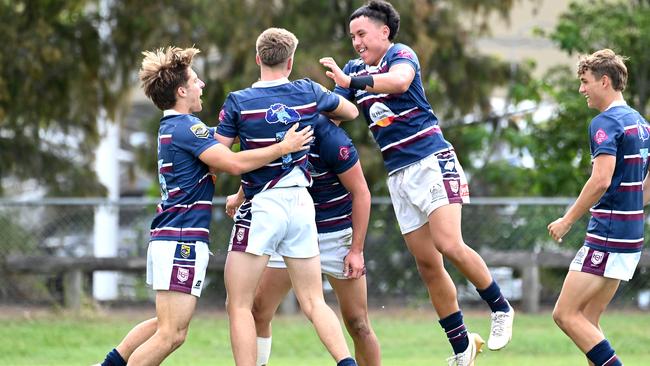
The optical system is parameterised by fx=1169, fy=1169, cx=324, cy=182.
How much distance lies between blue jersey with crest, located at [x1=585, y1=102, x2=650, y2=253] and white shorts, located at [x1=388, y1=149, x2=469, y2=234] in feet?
2.94

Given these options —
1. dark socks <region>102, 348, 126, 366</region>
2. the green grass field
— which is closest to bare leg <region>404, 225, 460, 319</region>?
dark socks <region>102, 348, 126, 366</region>

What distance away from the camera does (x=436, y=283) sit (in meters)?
7.49

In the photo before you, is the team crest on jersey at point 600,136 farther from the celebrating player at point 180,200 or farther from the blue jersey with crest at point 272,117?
the celebrating player at point 180,200

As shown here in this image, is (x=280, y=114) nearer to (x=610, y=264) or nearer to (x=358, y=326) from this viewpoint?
(x=358, y=326)

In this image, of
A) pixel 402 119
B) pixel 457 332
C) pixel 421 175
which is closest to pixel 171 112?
pixel 402 119

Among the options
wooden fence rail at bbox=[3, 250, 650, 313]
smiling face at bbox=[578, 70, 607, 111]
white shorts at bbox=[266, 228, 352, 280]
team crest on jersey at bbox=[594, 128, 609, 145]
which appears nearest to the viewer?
team crest on jersey at bbox=[594, 128, 609, 145]

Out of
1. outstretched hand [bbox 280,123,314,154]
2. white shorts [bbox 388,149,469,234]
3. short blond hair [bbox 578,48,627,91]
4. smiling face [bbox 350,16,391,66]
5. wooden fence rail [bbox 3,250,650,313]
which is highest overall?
smiling face [bbox 350,16,391,66]

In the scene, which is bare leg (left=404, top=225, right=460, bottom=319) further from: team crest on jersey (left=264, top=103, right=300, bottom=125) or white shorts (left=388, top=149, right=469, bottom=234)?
team crest on jersey (left=264, top=103, right=300, bottom=125)

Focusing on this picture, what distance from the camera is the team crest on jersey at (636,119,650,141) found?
6977 millimetres

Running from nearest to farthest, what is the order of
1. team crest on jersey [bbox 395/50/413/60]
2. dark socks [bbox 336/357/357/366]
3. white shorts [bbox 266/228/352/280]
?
dark socks [bbox 336/357/357/366] < white shorts [bbox 266/228/352/280] < team crest on jersey [bbox 395/50/413/60]

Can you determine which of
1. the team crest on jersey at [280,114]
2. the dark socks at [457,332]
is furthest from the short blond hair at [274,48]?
the dark socks at [457,332]

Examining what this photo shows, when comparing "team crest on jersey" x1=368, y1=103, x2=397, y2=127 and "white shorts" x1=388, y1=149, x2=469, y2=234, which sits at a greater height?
"team crest on jersey" x1=368, y1=103, x2=397, y2=127

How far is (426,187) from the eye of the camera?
738 cm

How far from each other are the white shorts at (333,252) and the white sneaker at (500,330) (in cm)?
108
